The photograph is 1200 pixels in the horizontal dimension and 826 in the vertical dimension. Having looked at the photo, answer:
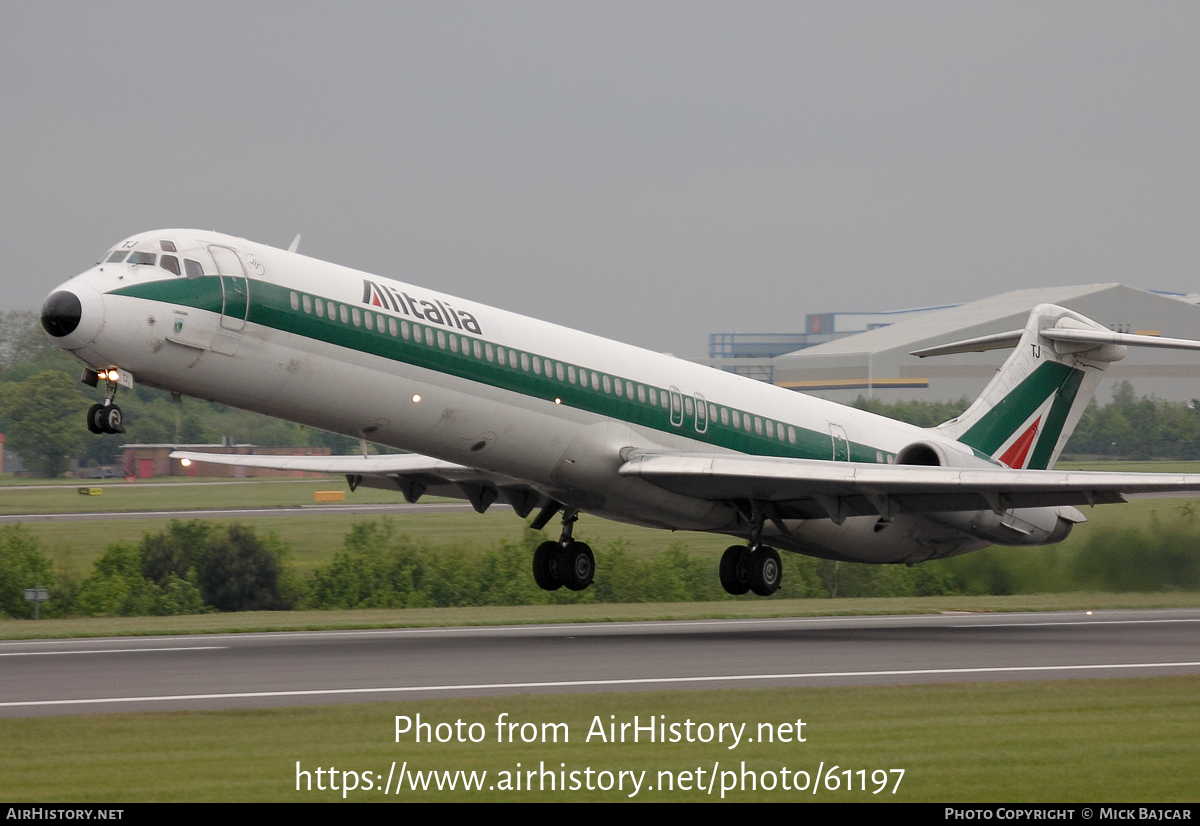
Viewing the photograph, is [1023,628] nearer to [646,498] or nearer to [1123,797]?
[646,498]

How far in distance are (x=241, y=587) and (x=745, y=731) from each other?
103 ft

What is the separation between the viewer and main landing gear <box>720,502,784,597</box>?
27.3 m

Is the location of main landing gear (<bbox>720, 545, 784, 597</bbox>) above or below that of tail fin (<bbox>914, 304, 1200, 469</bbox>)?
below

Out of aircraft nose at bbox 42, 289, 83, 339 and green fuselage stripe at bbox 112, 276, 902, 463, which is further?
green fuselage stripe at bbox 112, 276, 902, 463

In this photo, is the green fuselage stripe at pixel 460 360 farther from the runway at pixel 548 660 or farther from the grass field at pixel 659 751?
the grass field at pixel 659 751

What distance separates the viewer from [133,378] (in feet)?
67.1

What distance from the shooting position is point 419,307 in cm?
2306

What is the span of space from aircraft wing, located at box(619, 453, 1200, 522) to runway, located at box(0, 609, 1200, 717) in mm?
2577

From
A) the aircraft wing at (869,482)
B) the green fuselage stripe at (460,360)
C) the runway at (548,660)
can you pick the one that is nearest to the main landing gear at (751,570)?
the runway at (548,660)

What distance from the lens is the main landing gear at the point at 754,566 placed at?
27.3m

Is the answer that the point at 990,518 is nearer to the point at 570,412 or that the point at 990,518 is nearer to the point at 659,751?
the point at 570,412

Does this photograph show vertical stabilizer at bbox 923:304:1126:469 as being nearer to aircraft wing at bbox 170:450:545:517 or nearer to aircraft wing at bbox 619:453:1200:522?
aircraft wing at bbox 619:453:1200:522

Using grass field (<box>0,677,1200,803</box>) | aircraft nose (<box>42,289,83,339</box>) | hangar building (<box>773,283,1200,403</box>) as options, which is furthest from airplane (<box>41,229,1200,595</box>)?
hangar building (<box>773,283,1200,403</box>)

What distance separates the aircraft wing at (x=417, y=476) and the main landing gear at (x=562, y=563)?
32.7 inches
